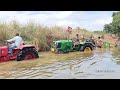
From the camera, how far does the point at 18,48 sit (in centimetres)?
588

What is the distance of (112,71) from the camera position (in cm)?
571

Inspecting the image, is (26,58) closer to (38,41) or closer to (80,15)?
(38,41)

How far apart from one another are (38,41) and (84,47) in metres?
0.95

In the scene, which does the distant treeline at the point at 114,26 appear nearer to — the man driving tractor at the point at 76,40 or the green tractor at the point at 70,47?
the green tractor at the point at 70,47

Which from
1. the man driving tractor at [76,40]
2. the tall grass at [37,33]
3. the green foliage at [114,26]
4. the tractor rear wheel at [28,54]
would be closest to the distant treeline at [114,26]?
the green foliage at [114,26]

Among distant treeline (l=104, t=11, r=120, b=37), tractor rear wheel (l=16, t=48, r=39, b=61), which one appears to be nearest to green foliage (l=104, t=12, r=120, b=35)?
distant treeline (l=104, t=11, r=120, b=37)

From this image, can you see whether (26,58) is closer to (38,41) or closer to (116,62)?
(38,41)

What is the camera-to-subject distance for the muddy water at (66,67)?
18.7ft

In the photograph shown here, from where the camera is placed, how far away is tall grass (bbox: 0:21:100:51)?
231 inches

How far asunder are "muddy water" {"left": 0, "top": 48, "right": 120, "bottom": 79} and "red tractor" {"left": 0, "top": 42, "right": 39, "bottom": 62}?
4.1 inches
